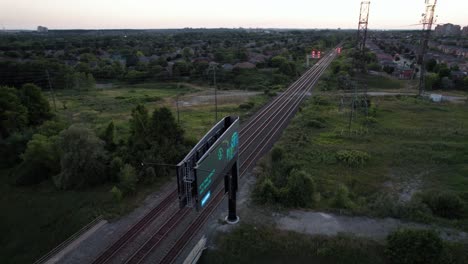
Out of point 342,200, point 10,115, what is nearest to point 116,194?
point 342,200

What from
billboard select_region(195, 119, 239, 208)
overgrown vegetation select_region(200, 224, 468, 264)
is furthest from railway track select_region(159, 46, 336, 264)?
billboard select_region(195, 119, 239, 208)

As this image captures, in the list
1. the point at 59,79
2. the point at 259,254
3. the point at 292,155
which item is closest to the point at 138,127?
the point at 292,155

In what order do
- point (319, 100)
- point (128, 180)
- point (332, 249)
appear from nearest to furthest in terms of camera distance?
point (332, 249) → point (128, 180) → point (319, 100)

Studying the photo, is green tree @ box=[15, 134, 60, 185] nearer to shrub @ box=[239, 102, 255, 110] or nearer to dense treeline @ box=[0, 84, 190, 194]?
dense treeline @ box=[0, 84, 190, 194]

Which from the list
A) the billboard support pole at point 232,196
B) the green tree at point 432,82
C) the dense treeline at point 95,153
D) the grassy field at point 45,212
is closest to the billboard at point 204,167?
the billboard support pole at point 232,196

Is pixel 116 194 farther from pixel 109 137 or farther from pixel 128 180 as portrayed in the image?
pixel 109 137
